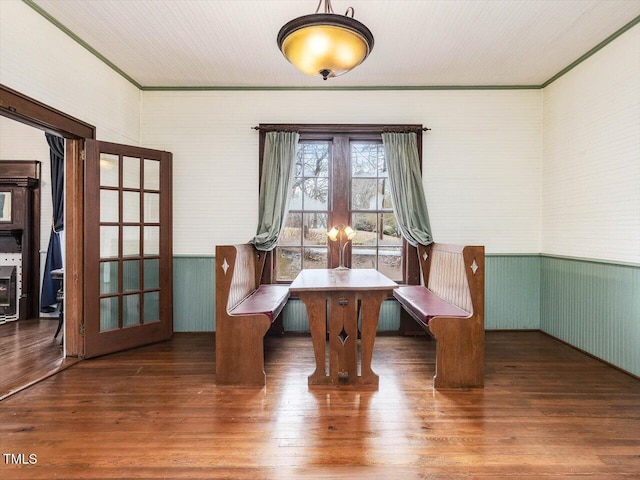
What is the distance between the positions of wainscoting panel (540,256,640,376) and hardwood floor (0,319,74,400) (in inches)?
200

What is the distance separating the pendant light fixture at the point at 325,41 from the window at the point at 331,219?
89.7 inches

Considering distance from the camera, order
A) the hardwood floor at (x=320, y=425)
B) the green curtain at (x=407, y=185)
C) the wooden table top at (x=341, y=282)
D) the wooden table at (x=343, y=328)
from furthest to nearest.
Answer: the green curtain at (x=407, y=185) → the wooden table at (x=343, y=328) → the wooden table top at (x=341, y=282) → the hardwood floor at (x=320, y=425)

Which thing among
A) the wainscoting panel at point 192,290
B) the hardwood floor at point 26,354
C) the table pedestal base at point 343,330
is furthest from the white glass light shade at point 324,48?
the hardwood floor at point 26,354

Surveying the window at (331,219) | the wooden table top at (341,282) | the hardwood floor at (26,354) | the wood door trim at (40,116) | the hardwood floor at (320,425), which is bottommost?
the hardwood floor at (320,425)

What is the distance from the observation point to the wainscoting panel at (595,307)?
10.3ft

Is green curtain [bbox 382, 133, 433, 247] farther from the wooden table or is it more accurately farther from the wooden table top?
the wooden table

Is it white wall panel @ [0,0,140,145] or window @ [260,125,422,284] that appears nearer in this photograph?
white wall panel @ [0,0,140,145]

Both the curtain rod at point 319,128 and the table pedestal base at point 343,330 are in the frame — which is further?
the curtain rod at point 319,128

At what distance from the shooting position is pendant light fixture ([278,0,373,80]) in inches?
75.6

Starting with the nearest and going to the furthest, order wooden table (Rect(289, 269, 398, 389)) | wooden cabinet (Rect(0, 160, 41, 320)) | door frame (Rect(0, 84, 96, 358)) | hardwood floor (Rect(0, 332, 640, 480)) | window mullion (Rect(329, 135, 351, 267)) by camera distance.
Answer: hardwood floor (Rect(0, 332, 640, 480))
wooden table (Rect(289, 269, 398, 389))
door frame (Rect(0, 84, 96, 358))
window mullion (Rect(329, 135, 351, 267))
wooden cabinet (Rect(0, 160, 41, 320))

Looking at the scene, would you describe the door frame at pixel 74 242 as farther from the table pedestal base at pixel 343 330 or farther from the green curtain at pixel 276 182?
the table pedestal base at pixel 343 330

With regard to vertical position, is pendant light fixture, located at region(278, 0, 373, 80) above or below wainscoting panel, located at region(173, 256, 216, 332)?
above

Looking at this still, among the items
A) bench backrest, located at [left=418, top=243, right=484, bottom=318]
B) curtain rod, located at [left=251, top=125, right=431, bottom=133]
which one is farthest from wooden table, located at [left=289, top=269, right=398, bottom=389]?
curtain rod, located at [left=251, top=125, right=431, bottom=133]

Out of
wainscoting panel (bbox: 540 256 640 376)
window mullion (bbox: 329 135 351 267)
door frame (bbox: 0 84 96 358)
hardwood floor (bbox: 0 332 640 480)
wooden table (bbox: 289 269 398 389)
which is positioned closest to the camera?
hardwood floor (bbox: 0 332 640 480)
